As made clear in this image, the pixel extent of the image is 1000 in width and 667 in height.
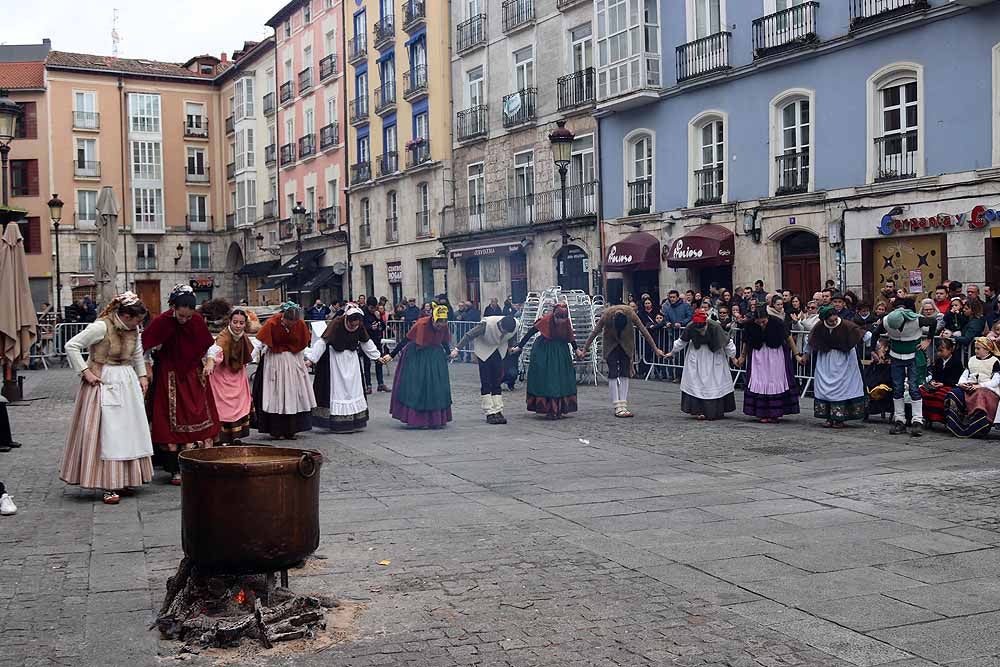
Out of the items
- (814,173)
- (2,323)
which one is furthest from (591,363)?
(2,323)

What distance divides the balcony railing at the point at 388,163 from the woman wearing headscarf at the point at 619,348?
25.9 metres

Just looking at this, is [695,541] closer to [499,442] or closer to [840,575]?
[840,575]

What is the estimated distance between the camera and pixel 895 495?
8.70 meters

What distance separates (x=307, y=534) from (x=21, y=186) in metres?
55.4

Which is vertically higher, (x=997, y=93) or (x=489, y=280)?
(x=997, y=93)

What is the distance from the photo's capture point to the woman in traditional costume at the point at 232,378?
36.1ft

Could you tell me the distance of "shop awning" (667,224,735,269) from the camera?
23.8 m

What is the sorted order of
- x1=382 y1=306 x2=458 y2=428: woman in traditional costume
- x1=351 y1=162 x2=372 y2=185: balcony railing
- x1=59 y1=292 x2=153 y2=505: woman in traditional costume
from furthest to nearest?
1. x1=351 y1=162 x2=372 y2=185: balcony railing
2. x1=382 y1=306 x2=458 y2=428: woman in traditional costume
3. x1=59 y1=292 x2=153 y2=505: woman in traditional costume

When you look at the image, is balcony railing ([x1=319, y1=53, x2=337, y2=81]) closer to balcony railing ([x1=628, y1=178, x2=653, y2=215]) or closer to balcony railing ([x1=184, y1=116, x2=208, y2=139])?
balcony railing ([x1=184, y1=116, x2=208, y2=139])

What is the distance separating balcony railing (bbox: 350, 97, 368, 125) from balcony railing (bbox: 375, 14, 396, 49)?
2601mm

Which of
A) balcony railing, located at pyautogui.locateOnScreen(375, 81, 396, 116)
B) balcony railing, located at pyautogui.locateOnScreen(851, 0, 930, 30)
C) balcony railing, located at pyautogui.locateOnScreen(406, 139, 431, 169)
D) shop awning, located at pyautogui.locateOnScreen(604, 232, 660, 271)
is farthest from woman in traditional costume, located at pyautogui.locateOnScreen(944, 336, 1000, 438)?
balcony railing, located at pyautogui.locateOnScreen(375, 81, 396, 116)

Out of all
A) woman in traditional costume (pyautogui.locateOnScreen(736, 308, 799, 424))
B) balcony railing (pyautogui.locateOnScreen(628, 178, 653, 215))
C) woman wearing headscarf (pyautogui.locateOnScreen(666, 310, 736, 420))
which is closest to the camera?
woman in traditional costume (pyautogui.locateOnScreen(736, 308, 799, 424))

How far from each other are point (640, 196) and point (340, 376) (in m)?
15.7

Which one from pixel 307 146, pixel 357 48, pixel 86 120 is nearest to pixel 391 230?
pixel 357 48
